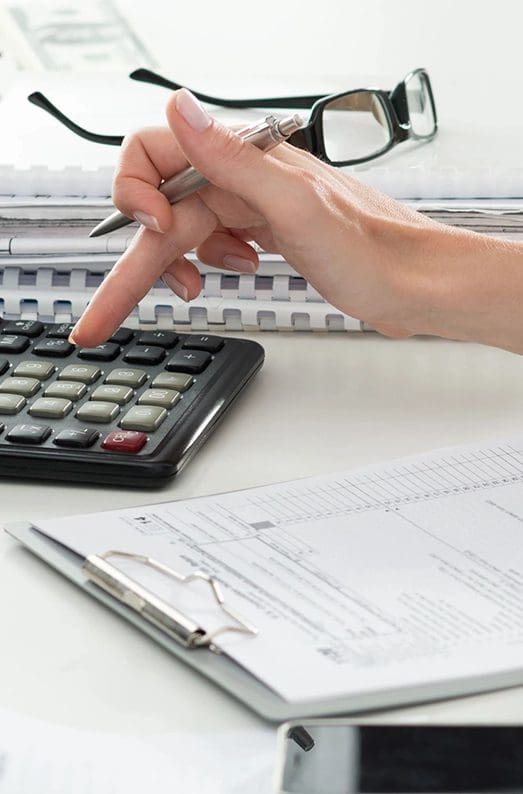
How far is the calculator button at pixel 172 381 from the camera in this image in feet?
2.40

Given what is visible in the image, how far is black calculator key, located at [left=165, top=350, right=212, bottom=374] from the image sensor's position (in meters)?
0.76

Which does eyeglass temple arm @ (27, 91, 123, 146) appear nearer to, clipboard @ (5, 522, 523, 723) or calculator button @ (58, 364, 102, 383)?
calculator button @ (58, 364, 102, 383)

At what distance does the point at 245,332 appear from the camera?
3.01 ft

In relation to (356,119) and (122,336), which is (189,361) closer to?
(122,336)

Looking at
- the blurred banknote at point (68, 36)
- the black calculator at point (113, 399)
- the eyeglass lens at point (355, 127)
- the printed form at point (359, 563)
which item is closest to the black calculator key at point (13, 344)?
the black calculator at point (113, 399)

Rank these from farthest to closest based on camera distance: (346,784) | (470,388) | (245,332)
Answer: (245,332) < (470,388) < (346,784)

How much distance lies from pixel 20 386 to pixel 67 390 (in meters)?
0.03

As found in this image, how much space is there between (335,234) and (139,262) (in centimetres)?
13

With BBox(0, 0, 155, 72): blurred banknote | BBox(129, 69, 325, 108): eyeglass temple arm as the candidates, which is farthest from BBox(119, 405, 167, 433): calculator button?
BBox(0, 0, 155, 72): blurred banknote

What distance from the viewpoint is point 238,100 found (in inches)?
46.1

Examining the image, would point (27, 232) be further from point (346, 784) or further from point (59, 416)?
point (346, 784)

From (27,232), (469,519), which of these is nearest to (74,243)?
(27,232)

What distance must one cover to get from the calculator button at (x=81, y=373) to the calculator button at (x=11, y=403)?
0.03 meters

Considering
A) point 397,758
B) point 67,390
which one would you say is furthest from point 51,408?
point 397,758
